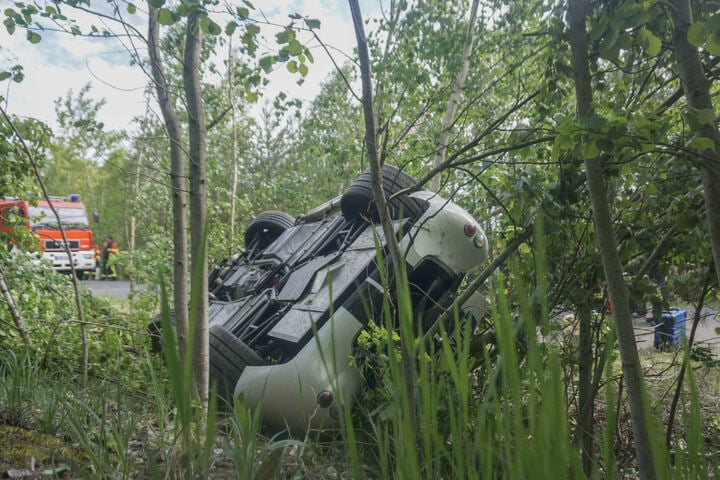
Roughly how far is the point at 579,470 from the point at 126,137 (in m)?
3.09

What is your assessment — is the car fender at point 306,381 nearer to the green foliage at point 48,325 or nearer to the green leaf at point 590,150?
the green foliage at point 48,325

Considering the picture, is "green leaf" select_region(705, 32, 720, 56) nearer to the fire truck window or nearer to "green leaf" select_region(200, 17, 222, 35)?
"green leaf" select_region(200, 17, 222, 35)

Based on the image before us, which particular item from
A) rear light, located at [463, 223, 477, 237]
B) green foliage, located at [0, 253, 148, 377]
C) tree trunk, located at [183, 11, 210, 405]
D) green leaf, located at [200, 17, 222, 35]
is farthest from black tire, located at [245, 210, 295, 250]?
green leaf, located at [200, 17, 222, 35]

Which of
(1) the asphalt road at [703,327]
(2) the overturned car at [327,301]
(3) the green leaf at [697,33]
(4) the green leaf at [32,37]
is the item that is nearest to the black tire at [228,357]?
(2) the overturned car at [327,301]

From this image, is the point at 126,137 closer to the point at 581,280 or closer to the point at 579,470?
the point at 581,280

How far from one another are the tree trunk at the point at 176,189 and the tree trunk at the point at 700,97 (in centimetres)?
226

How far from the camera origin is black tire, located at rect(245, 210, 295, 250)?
6.77m

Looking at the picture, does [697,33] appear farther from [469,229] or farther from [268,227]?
[268,227]

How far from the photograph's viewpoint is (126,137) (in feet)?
10.5

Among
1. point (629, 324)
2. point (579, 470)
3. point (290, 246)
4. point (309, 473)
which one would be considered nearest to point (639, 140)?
point (629, 324)

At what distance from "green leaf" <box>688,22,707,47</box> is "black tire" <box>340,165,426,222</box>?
2.46 m

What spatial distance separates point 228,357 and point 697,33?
315 cm

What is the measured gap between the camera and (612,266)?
1.37 metres

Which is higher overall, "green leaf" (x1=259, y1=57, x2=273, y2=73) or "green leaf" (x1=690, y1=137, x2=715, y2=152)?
"green leaf" (x1=259, y1=57, x2=273, y2=73)
